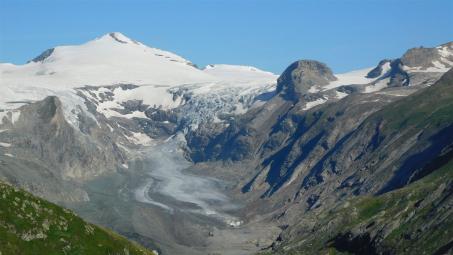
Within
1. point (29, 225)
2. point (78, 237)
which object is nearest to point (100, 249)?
point (78, 237)

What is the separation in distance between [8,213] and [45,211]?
7.13 meters

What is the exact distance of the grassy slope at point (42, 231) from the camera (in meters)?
105

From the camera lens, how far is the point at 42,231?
10950 centimetres

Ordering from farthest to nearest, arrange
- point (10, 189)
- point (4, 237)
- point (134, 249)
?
point (134, 249), point (10, 189), point (4, 237)

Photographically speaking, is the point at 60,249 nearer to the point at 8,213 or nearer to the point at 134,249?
the point at 8,213

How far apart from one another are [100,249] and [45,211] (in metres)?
8.80

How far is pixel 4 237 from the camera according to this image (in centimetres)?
10269

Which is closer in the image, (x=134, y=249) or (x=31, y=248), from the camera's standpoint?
(x=31, y=248)

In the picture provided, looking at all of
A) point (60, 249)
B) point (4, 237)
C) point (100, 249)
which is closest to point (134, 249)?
point (100, 249)

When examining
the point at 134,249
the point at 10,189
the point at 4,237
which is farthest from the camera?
the point at 134,249

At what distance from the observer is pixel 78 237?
114500mm

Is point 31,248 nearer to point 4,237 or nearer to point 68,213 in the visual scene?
point 4,237

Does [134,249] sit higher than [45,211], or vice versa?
[45,211]

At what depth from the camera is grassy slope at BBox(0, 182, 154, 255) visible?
10488 centimetres
